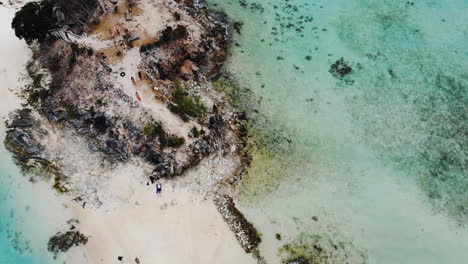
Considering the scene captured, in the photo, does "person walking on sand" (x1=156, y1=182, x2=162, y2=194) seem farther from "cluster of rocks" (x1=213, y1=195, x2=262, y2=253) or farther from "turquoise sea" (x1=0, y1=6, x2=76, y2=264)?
"turquoise sea" (x1=0, y1=6, x2=76, y2=264)

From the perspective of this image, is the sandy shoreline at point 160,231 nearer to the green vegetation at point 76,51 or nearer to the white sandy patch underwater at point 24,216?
the white sandy patch underwater at point 24,216

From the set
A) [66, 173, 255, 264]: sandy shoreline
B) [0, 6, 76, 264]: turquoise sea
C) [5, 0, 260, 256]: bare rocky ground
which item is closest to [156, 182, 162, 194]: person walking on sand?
[66, 173, 255, 264]: sandy shoreline

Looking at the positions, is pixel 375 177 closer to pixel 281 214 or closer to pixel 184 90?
pixel 281 214

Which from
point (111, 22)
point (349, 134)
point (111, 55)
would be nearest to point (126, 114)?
point (111, 55)

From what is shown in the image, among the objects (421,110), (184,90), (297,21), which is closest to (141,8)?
(184,90)

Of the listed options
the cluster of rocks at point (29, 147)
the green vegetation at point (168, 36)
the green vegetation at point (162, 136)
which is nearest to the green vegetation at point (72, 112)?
the cluster of rocks at point (29, 147)
